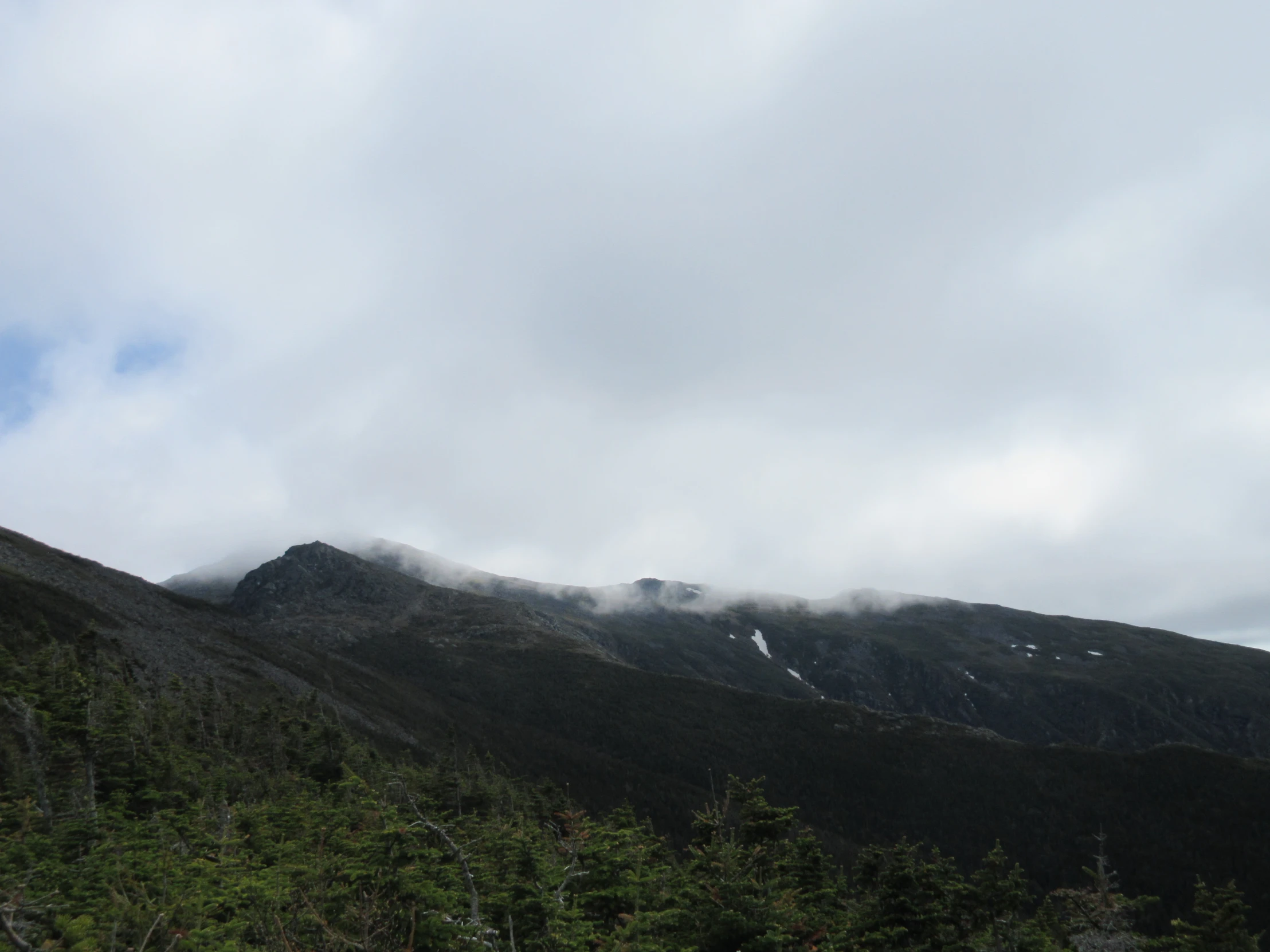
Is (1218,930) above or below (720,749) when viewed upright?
above

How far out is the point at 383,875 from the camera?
1598 centimetres

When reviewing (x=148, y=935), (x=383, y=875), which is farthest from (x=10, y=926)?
(x=383, y=875)

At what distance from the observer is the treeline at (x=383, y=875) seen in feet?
44.3

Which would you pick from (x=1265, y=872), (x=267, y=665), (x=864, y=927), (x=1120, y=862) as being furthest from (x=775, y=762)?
(x=864, y=927)

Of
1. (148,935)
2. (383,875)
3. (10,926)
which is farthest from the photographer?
(383,875)

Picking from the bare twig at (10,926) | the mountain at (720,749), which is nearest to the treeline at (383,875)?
the bare twig at (10,926)

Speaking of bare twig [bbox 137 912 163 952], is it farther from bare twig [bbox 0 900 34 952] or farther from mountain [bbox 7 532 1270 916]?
mountain [bbox 7 532 1270 916]

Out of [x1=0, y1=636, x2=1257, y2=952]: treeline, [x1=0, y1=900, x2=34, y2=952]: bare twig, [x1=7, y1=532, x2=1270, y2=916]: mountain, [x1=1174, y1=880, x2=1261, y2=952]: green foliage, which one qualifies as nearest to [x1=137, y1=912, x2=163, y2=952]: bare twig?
[x1=0, y1=636, x2=1257, y2=952]: treeline

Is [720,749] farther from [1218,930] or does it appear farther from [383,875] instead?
[383,875]

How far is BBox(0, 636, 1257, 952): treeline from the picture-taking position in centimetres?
1349

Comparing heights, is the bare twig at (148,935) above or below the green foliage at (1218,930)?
above

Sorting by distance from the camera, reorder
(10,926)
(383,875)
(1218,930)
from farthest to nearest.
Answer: (1218,930)
(383,875)
(10,926)

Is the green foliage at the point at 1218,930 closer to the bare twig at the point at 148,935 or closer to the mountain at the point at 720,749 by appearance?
the bare twig at the point at 148,935

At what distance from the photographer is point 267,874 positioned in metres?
18.1
